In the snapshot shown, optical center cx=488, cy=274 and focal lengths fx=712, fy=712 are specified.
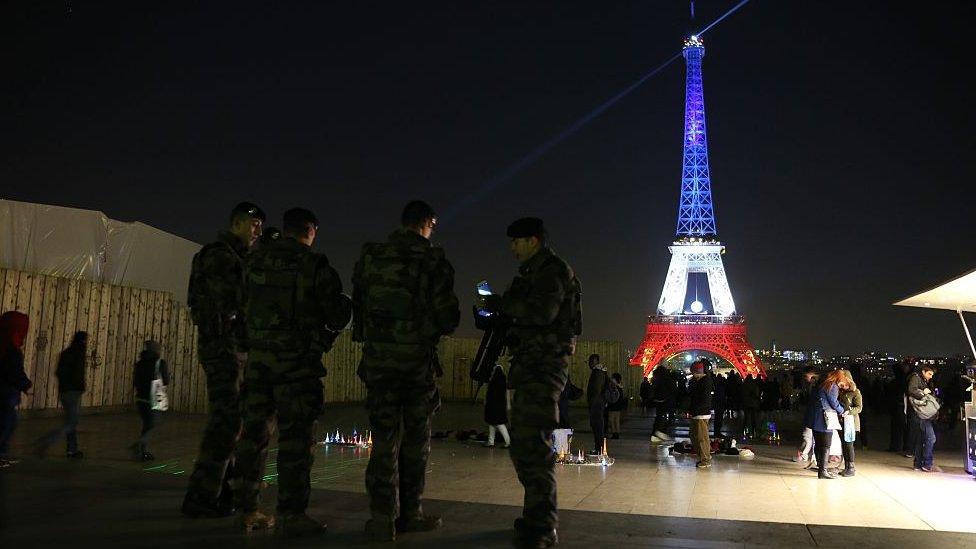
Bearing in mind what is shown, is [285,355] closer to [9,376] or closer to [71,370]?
[9,376]

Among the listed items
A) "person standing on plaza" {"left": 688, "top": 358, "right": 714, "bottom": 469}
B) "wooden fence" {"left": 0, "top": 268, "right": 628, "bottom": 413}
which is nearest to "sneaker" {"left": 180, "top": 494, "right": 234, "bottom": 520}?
"person standing on plaza" {"left": 688, "top": 358, "right": 714, "bottom": 469}

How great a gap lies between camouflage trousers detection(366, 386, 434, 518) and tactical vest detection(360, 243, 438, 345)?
0.38m

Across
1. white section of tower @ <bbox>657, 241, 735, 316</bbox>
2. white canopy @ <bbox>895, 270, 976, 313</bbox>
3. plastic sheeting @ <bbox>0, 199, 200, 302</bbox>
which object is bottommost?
white canopy @ <bbox>895, 270, 976, 313</bbox>

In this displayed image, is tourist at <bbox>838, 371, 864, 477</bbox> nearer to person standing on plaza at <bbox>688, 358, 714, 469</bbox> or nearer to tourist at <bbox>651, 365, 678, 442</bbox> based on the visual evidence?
person standing on plaza at <bbox>688, 358, 714, 469</bbox>

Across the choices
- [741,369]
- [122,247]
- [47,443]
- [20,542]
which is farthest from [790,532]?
[741,369]

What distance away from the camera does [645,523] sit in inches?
211

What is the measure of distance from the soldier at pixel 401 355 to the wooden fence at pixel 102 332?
361 inches

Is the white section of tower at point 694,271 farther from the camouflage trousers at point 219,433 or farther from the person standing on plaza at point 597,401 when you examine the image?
the camouflage trousers at point 219,433

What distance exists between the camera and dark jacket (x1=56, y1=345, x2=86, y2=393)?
8.29 m

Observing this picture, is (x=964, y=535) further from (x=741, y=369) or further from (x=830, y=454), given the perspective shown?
(x=741, y=369)

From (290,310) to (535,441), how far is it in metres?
1.86

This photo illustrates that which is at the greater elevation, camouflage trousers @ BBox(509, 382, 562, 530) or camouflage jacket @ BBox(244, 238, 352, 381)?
camouflage jacket @ BBox(244, 238, 352, 381)

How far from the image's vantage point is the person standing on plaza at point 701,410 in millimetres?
10625

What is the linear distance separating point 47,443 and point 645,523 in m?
6.39
